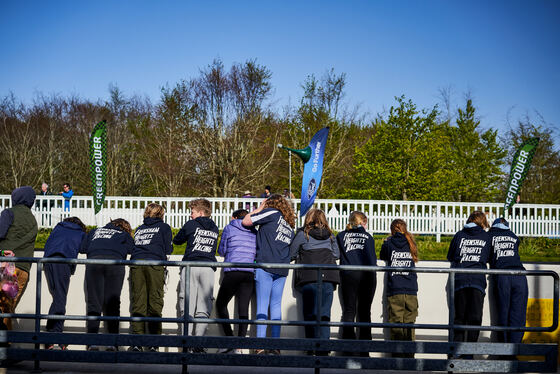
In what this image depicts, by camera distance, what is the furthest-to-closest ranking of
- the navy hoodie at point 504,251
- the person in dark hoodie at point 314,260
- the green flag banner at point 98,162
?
1. the green flag banner at point 98,162
2. the navy hoodie at point 504,251
3. the person in dark hoodie at point 314,260

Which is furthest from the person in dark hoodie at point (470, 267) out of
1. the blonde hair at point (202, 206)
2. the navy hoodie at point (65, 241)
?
the navy hoodie at point (65, 241)

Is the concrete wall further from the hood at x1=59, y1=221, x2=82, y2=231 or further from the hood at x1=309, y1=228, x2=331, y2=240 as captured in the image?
the hood at x1=309, y1=228, x2=331, y2=240

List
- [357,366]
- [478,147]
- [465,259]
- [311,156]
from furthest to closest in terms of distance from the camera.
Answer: [478,147] → [311,156] → [465,259] → [357,366]

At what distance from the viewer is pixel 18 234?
23.6 feet

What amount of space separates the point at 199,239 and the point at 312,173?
667 cm

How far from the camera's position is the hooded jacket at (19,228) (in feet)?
23.2

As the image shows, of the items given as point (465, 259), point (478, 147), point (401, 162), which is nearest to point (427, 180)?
point (401, 162)

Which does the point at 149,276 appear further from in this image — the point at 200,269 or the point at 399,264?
the point at 399,264

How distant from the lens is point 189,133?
31.6 m

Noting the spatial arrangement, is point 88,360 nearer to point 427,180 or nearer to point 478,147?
point 427,180

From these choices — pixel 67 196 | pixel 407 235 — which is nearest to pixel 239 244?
pixel 407 235

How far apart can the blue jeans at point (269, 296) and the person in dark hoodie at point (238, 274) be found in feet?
0.63

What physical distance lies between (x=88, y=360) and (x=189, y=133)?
87.6 ft

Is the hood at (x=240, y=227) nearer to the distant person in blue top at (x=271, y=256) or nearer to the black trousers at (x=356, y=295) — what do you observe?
the distant person in blue top at (x=271, y=256)
